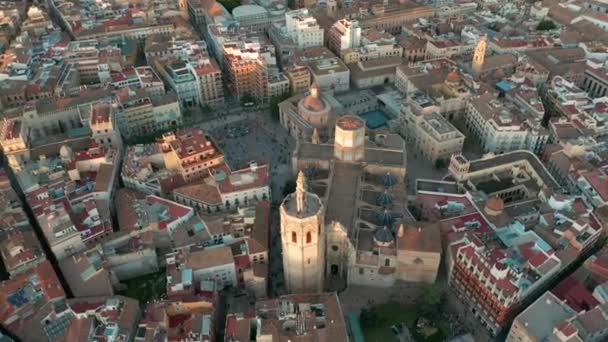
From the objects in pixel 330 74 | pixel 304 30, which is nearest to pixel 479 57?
pixel 330 74

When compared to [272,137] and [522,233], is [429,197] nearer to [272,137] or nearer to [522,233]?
[522,233]

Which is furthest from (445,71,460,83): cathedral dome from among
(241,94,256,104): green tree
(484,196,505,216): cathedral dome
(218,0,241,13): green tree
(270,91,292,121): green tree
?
(218,0,241,13): green tree

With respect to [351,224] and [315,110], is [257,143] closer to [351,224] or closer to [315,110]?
[315,110]

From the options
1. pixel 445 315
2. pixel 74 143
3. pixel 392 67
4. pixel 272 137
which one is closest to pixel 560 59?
pixel 392 67

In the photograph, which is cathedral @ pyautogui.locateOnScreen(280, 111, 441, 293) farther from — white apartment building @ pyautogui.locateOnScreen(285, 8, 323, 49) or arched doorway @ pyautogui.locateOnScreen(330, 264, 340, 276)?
white apartment building @ pyautogui.locateOnScreen(285, 8, 323, 49)

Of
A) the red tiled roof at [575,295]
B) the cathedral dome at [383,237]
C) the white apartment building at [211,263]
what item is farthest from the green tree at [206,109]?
the red tiled roof at [575,295]

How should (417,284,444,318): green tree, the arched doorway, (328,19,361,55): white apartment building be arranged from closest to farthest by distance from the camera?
(417,284,444,318): green tree, the arched doorway, (328,19,361,55): white apartment building
